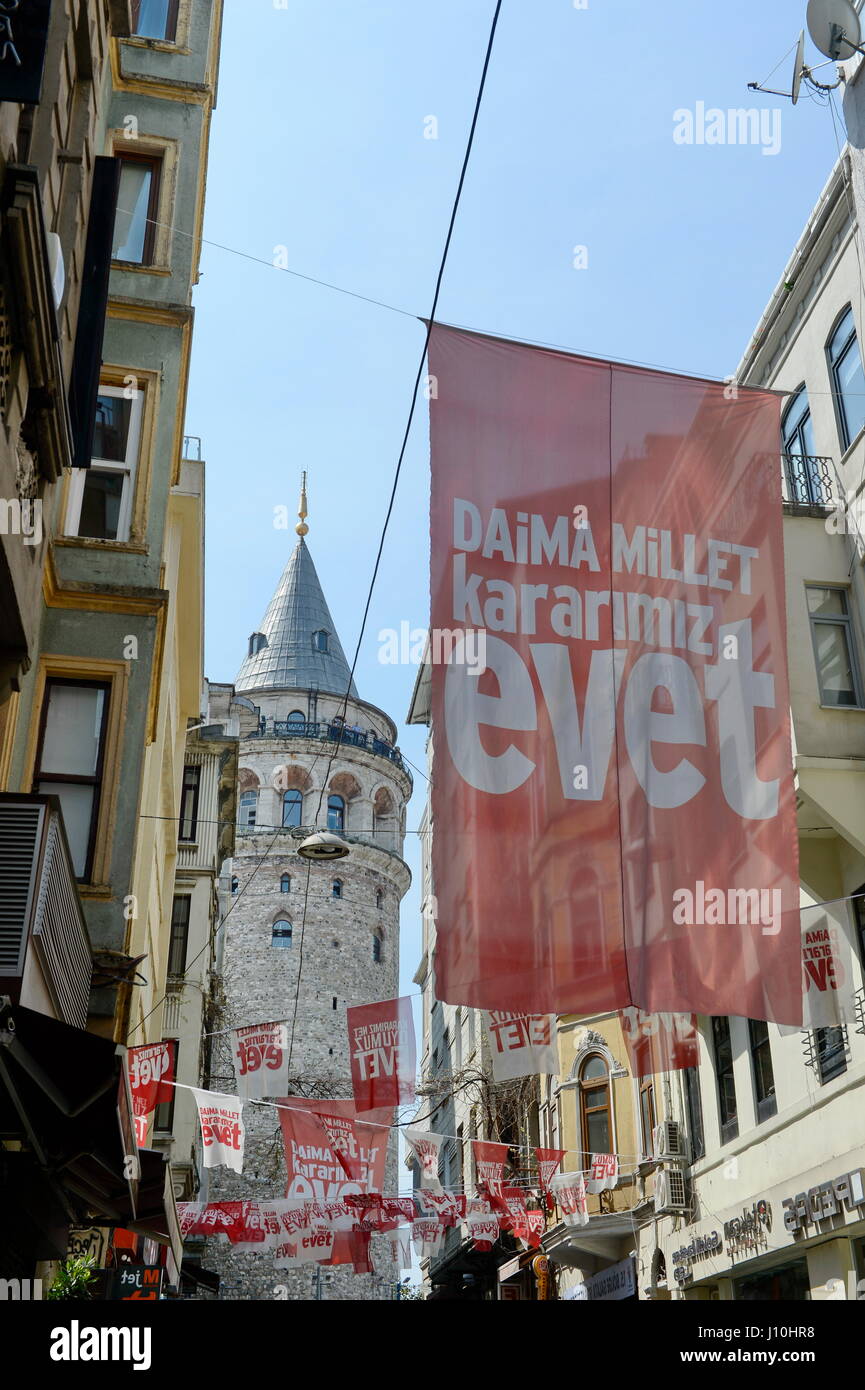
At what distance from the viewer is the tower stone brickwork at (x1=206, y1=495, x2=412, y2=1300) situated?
5488 centimetres

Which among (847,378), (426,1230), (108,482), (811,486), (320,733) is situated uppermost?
(320,733)

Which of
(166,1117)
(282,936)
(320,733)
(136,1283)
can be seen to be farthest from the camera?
(320,733)

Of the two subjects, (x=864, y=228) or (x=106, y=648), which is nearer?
(x=106, y=648)

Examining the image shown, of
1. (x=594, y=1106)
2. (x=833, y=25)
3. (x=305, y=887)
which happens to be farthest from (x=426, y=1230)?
(x=305, y=887)

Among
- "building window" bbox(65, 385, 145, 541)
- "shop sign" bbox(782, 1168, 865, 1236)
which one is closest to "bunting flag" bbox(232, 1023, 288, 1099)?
"shop sign" bbox(782, 1168, 865, 1236)

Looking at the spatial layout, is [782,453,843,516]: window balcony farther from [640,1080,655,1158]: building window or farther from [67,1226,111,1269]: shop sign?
[67,1226,111,1269]: shop sign

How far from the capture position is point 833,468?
16453mm

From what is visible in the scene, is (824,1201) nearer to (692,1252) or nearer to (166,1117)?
(692,1252)

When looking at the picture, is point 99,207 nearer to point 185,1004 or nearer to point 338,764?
point 185,1004

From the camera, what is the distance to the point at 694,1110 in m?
21.2

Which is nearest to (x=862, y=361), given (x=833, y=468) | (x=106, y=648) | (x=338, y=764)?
(x=833, y=468)

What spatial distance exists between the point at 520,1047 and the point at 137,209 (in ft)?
34.6

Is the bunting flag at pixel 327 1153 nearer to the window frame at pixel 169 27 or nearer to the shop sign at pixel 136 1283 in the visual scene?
the shop sign at pixel 136 1283
